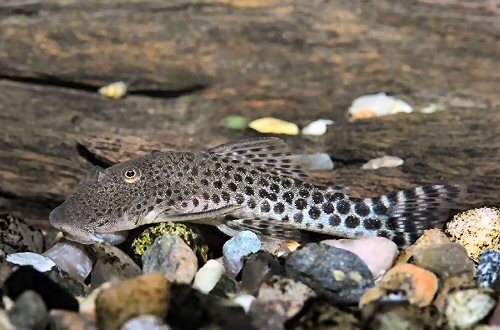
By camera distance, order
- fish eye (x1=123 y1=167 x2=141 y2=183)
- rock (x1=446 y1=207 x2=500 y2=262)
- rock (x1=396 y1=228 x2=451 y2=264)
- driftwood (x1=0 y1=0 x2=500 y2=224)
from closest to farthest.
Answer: rock (x1=396 y1=228 x2=451 y2=264) → rock (x1=446 y1=207 x2=500 y2=262) → fish eye (x1=123 y1=167 x2=141 y2=183) → driftwood (x1=0 y1=0 x2=500 y2=224)

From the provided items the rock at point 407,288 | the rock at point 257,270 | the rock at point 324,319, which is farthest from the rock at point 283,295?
the rock at point 407,288

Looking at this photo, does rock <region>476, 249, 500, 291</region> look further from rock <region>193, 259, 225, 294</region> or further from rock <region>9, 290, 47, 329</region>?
rock <region>9, 290, 47, 329</region>

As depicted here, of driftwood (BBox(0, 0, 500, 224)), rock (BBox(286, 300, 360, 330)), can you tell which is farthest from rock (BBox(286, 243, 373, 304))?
driftwood (BBox(0, 0, 500, 224))

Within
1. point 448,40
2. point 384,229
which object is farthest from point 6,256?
point 448,40

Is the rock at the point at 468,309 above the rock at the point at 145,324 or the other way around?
the other way around

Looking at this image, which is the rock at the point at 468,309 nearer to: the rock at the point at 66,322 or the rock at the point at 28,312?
the rock at the point at 66,322
